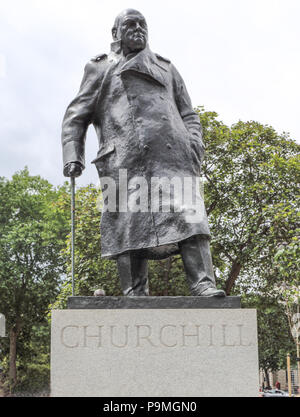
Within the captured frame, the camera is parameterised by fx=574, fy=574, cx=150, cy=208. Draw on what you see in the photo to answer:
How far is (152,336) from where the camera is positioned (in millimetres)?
5027

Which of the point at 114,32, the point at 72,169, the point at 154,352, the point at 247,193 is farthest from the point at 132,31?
the point at 247,193

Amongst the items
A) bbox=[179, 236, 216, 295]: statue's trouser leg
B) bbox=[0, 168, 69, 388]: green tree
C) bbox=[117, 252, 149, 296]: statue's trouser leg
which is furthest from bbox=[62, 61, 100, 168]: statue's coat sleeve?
bbox=[0, 168, 69, 388]: green tree

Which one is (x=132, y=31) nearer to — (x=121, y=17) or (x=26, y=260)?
(x=121, y=17)

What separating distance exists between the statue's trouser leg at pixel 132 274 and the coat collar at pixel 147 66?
195cm

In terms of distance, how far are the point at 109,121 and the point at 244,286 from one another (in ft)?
53.9

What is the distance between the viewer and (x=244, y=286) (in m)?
21.8

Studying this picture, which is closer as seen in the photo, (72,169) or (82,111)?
(72,169)

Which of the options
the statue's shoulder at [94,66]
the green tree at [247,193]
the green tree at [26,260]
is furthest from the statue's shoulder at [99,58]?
the green tree at [26,260]

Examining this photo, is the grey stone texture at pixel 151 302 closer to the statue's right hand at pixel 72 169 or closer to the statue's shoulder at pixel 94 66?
the statue's right hand at pixel 72 169

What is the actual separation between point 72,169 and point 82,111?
696mm

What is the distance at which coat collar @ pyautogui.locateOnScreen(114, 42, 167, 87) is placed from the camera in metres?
6.19
